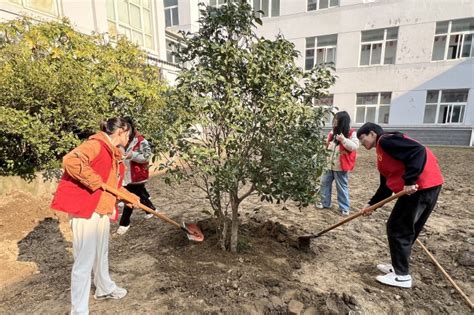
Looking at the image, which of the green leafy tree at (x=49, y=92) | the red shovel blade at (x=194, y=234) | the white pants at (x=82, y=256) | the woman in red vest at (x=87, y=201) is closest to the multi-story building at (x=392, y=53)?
the green leafy tree at (x=49, y=92)

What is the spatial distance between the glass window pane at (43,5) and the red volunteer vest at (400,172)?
884 centimetres

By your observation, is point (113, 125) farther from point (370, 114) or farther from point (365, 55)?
point (365, 55)

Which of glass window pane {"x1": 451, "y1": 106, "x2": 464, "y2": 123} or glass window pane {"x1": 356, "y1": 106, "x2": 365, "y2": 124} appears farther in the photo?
glass window pane {"x1": 356, "y1": 106, "x2": 365, "y2": 124}

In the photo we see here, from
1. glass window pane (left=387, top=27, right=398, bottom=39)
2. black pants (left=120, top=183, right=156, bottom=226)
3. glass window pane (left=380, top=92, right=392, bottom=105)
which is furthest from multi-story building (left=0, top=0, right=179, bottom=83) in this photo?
glass window pane (left=387, top=27, right=398, bottom=39)

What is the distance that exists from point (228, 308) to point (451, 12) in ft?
57.3

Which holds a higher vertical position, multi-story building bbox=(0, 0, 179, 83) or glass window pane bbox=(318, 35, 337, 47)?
glass window pane bbox=(318, 35, 337, 47)

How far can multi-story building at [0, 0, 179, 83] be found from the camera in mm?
7042

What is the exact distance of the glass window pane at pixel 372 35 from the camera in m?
15.3

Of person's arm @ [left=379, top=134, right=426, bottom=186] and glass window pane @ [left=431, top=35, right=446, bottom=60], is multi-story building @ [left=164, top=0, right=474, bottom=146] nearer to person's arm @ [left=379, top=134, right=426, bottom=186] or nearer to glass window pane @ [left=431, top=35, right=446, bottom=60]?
glass window pane @ [left=431, top=35, right=446, bottom=60]

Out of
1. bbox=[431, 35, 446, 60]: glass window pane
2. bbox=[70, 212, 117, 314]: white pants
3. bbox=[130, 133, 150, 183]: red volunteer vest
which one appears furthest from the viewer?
bbox=[431, 35, 446, 60]: glass window pane

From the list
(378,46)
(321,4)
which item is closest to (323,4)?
(321,4)

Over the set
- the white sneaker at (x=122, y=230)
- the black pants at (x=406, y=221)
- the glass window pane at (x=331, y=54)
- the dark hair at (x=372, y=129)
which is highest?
the glass window pane at (x=331, y=54)

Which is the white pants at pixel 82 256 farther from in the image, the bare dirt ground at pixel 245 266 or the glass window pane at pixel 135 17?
the glass window pane at pixel 135 17

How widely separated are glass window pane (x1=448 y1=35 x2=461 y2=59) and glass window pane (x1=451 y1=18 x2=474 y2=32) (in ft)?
1.07
